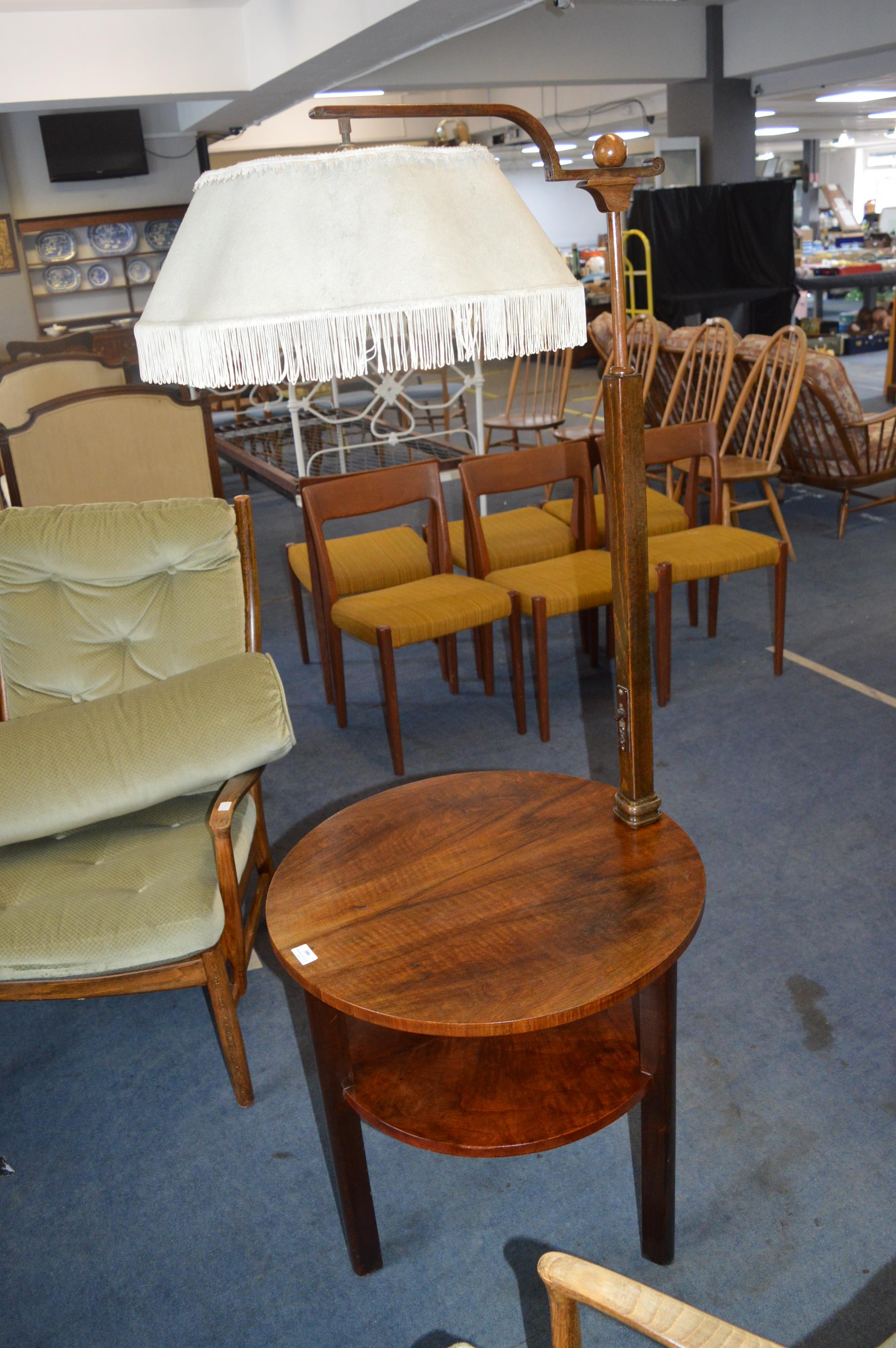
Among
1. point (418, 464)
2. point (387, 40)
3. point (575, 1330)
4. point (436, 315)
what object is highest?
point (387, 40)

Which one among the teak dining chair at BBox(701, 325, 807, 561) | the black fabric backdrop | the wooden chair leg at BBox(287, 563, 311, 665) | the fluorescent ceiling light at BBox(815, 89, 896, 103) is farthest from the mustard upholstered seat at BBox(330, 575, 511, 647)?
the fluorescent ceiling light at BBox(815, 89, 896, 103)

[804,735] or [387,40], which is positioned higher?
[387,40]

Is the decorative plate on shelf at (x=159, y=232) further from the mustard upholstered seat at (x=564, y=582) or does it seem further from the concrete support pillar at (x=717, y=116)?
the mustard upholstered seat at (x=564, y=582)

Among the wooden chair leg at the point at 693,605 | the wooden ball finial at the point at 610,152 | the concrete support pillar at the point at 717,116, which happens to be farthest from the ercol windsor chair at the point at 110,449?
the concrete support pillar at the point at 717,116

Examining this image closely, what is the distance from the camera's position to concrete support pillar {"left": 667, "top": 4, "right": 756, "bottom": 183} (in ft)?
27.4

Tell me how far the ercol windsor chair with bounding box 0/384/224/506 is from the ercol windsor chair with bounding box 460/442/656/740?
4.19 feet

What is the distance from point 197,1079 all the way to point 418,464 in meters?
1.94

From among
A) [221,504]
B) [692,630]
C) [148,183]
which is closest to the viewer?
[221,504]

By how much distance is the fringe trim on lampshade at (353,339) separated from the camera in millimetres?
1194

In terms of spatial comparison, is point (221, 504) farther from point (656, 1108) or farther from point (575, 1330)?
point (575, 1330)

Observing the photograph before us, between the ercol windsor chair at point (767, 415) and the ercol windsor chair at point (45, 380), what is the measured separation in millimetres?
3062

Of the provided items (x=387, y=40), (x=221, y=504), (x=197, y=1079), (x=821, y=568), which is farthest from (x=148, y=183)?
(x=197, y=1079)

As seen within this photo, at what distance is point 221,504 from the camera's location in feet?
7.93

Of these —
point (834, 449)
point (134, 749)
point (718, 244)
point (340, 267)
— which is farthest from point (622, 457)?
point (718, 244)
